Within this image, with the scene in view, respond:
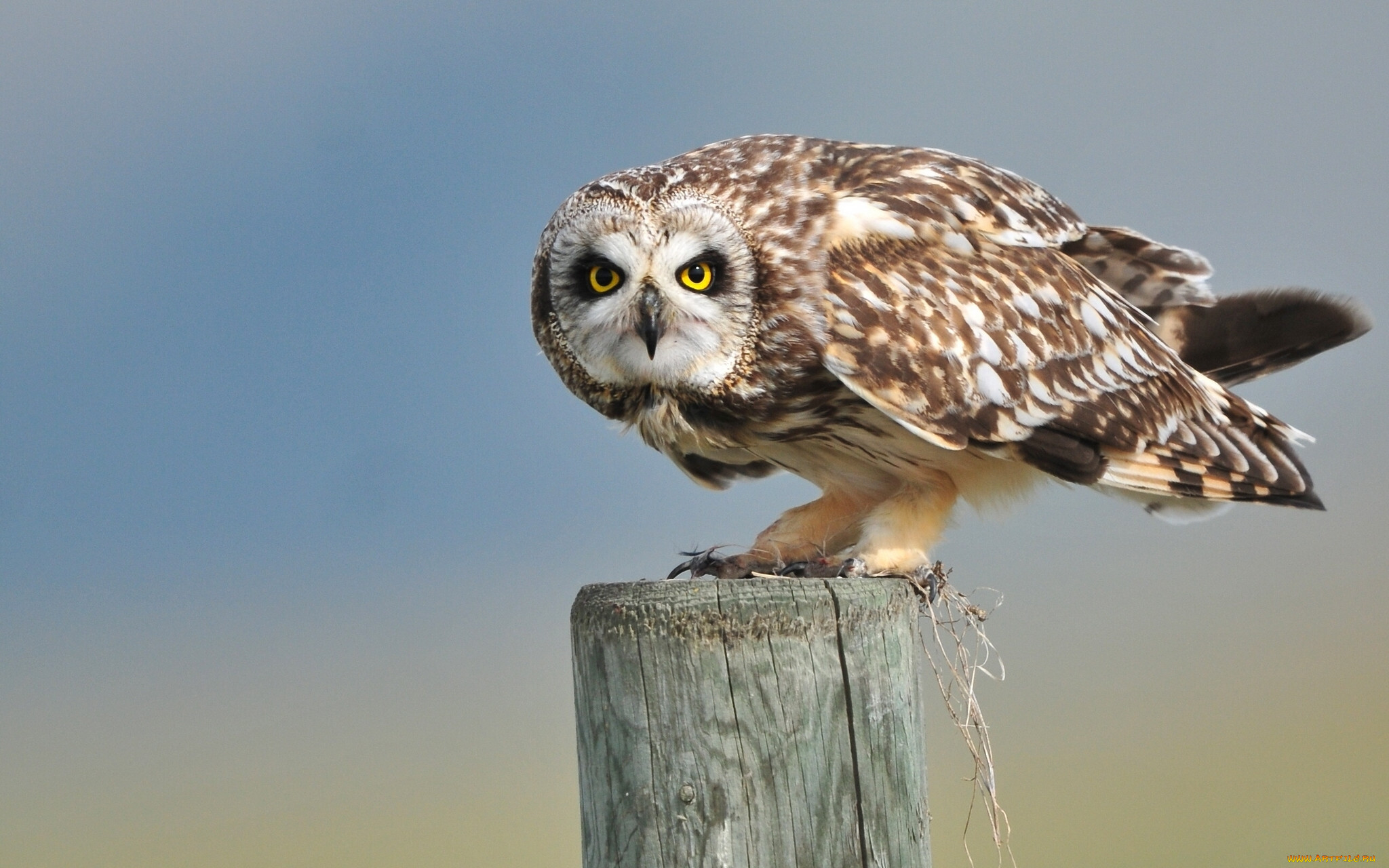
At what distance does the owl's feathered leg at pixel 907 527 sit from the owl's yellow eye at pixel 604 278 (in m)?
1.00

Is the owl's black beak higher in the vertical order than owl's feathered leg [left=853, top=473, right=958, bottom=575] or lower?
higher

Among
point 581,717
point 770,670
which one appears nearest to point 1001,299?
point 770,670

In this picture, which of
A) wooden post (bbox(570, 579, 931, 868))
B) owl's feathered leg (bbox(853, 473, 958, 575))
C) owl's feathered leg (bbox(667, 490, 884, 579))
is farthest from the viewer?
owl's feathered leg (bbox(667, 490, 884, 579))

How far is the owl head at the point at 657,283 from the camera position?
2934mm

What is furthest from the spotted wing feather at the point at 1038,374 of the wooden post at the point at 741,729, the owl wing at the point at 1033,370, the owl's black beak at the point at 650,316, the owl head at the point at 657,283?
the wooden post at the point at 741,729

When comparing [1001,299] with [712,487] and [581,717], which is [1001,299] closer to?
[712,487]

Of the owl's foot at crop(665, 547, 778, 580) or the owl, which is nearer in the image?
the owl

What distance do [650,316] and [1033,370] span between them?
1.13 meters

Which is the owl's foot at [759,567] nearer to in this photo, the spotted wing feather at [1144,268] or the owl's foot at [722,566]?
the owl's foot at [722,566]

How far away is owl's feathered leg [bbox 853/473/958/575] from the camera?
3.20 meters

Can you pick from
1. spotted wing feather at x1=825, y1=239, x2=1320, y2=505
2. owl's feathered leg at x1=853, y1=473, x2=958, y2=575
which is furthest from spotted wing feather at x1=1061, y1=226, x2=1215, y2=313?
owl's feathered leg at x1=853, y1=473, x2=958, y2=575

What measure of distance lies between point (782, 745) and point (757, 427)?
1166 mm

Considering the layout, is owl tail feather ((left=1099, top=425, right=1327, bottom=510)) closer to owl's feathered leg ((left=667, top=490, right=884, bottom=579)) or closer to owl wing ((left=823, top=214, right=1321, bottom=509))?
owl wing ((left=823, top=214, right=1321, bottom=509))

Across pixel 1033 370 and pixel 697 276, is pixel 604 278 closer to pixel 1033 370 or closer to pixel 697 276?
pixel 697 276
